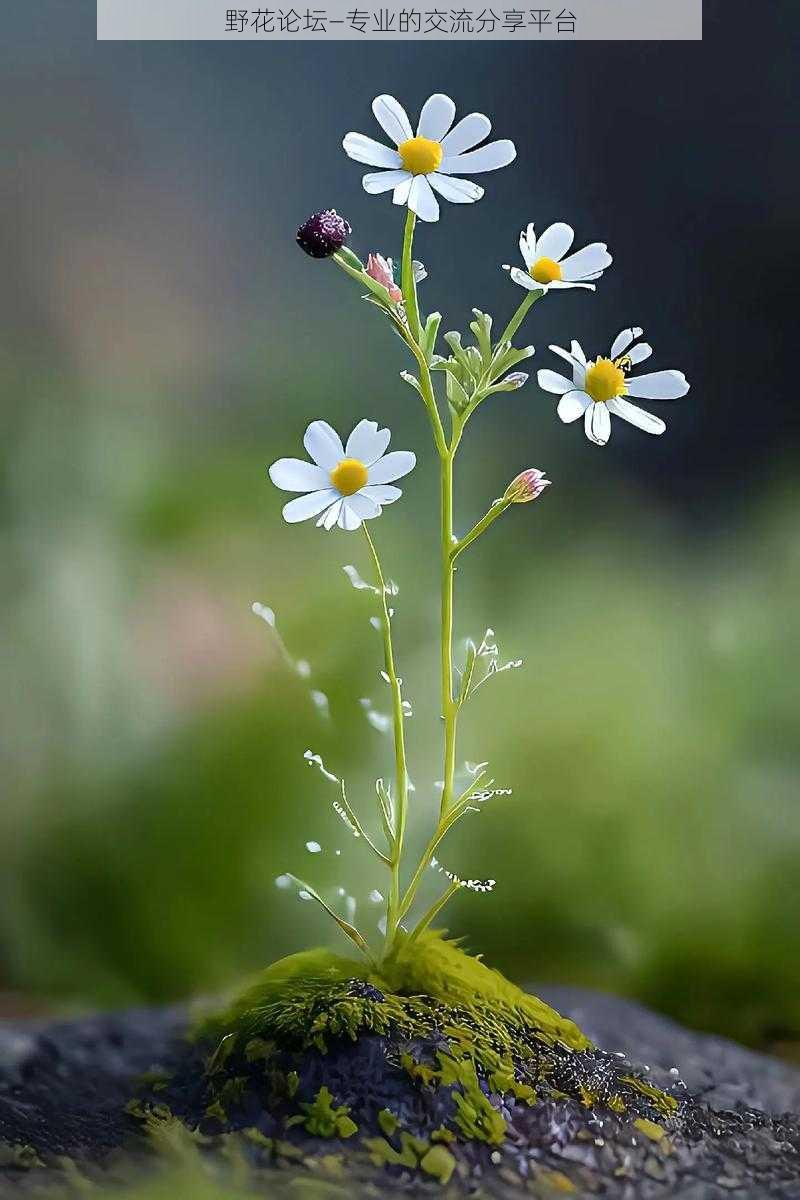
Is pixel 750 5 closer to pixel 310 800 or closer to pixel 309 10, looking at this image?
pixel 309 10

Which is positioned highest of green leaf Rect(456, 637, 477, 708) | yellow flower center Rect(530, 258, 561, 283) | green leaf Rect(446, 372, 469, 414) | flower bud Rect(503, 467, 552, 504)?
yellow flower center Rect(530, 258, 561, 283)

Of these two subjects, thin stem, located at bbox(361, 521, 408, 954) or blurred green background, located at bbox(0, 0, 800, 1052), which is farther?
blurred green background, located at bbox(0, 0, 800, 1052)

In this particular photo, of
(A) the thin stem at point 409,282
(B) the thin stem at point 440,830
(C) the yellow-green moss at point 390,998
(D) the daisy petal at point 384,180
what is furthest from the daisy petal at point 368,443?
(C) the yellow-green moss at point 390,998

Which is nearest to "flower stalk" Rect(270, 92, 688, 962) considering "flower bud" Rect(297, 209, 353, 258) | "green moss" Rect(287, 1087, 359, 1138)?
"flower bud" Rect(297, 209, 353, 258)

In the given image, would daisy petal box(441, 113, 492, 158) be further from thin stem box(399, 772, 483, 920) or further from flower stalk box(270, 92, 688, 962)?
thin stem box(399, 772, 483, 920)

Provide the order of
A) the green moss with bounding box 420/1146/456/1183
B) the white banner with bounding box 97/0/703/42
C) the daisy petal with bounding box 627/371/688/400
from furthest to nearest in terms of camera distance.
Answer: the white banner with bounding box 97/0/703/42 < the daisy petal with bounding box 627/371/688/400 < the green moss with bounding box 420/1146/456/1183

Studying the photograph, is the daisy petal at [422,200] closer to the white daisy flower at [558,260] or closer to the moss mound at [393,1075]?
the white daisy flower at [558,260]
